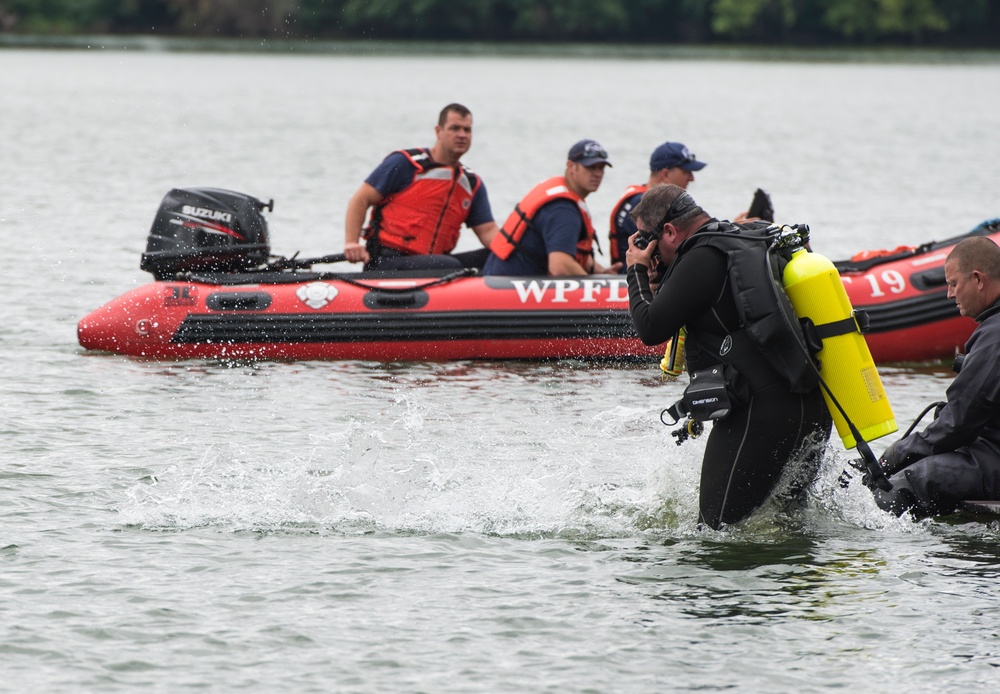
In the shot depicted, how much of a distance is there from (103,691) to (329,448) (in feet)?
9.98

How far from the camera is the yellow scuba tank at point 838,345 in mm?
5613

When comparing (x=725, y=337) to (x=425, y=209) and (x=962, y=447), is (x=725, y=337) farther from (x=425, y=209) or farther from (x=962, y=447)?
(x=425, y=209)

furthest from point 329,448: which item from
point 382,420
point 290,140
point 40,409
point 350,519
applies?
point 290,140

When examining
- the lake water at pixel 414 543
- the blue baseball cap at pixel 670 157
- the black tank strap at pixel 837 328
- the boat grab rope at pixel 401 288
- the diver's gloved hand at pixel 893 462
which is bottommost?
the lake water at pixel 414 543

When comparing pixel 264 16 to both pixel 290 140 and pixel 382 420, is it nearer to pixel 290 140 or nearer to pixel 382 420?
pixel 290 140

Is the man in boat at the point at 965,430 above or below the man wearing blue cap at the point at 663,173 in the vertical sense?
below

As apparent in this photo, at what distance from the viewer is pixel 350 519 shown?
641 cm

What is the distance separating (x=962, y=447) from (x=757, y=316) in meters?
1.24

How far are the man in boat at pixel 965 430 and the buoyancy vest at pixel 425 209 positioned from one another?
461cm

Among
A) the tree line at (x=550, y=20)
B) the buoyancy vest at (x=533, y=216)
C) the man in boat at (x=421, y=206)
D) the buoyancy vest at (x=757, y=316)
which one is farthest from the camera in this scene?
the tree line at (x=550, y=20)

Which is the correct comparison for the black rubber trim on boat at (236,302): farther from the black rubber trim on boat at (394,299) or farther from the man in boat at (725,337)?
the man in boat at (725,337)

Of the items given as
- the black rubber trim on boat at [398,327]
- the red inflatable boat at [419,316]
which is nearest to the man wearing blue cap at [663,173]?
the red inflatable boat at [419,316]

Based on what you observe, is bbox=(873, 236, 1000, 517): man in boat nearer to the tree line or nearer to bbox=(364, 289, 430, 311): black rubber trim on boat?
bbox=(364, 289, 430, 311): black rubber trim on boat

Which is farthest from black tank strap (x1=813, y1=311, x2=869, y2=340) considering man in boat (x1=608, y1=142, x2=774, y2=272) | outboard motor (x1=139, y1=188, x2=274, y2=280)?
outboard motor (x1=139, y1=188, x2=274, y2=280)
